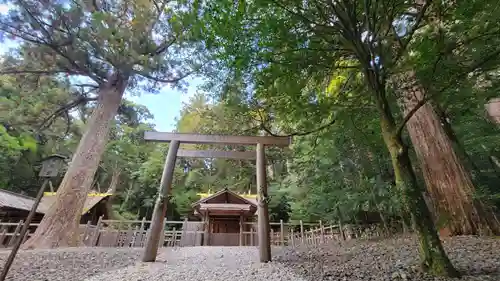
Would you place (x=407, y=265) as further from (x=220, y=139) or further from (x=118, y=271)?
(x=118, y=271)

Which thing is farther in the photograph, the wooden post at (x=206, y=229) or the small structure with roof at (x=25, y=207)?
the wooden post at (x=206, y=229)

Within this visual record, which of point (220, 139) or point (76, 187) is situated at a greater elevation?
point (220, 139)

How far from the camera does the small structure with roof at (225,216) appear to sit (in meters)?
11.2

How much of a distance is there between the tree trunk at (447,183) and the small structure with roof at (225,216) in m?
8.13

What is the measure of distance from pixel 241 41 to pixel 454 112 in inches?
168

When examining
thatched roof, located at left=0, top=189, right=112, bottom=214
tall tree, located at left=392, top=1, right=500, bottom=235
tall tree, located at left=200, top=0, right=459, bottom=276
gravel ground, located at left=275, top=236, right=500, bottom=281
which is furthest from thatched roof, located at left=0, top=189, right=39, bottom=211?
tall tree, located at left=392, top=1, right=500, bottom=235

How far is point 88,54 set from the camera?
267 inches

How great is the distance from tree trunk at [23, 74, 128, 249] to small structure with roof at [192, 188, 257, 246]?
5.46 m

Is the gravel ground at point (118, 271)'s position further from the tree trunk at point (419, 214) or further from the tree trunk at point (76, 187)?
the tree trunk at point (76, 187)

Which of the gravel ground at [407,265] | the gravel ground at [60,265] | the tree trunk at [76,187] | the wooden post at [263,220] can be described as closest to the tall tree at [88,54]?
the tree trunk at [76,187]

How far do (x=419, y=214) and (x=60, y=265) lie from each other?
5296mm

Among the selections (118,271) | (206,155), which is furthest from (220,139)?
(118,271)

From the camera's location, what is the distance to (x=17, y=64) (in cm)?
790

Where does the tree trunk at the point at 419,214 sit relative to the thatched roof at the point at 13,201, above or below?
below
